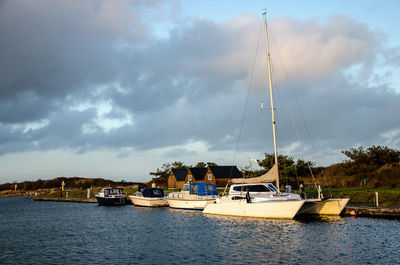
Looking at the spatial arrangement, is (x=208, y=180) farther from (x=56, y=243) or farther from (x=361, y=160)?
(x=56, y=243)

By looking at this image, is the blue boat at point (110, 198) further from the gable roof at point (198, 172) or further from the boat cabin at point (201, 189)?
the gable roof at point (198, 172)

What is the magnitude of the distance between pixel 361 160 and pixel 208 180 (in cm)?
3503

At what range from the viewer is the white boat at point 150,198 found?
47.9 m

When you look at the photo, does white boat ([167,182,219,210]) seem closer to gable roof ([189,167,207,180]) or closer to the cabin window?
the cabin window

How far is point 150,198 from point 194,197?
8074mm

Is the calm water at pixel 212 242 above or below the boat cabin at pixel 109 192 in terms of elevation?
below

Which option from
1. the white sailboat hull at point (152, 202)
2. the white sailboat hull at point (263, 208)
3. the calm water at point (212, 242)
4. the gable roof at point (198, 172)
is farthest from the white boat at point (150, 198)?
the gable roof at point (198, 172)

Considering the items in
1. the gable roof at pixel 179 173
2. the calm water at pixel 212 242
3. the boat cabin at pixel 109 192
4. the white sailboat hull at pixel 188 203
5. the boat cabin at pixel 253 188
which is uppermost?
the gable roof at pixel 179 173

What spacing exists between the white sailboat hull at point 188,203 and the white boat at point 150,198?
3.21 m

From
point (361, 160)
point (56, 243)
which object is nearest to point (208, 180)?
point (361, 160)

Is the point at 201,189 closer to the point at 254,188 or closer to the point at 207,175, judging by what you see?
the point at 254,188

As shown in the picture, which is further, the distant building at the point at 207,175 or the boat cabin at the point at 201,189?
the distant building at the point at 207,175

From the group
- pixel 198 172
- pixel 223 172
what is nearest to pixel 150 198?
pixel 198 172

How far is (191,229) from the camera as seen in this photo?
27.8 metres
